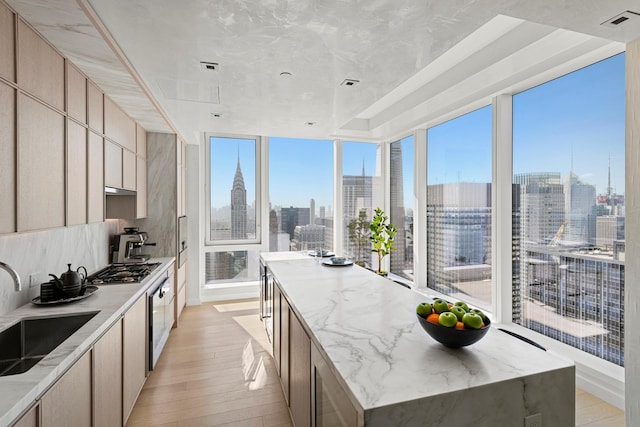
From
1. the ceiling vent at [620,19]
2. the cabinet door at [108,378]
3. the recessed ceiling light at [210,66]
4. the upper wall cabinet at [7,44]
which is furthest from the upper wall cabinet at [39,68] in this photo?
the ceiling vent at [620,19]

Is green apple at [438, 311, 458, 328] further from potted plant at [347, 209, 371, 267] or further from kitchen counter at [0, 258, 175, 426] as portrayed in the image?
potted plant at [347, 209, 371, 267]

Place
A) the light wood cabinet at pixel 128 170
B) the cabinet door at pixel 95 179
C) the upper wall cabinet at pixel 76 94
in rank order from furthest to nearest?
the light wood cabinet at pixel 128 170
the cabinet door at pixel 95 179
the upper wall cabinet at pixel 76 94

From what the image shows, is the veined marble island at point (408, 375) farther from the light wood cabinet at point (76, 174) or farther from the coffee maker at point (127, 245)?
the coffee maker at point (127, 245)

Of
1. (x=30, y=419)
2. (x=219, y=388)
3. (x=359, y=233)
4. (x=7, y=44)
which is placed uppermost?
(x=7, y=44)

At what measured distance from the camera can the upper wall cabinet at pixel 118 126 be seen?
101 inches

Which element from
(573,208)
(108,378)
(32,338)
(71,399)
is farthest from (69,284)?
(573,208)

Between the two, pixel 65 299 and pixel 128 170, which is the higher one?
pixel 128 170

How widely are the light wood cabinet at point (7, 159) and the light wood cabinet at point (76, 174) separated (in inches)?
19.4

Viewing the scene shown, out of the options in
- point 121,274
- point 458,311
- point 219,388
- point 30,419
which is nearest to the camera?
point 30,419

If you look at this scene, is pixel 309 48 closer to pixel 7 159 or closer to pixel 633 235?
pixel 7 159

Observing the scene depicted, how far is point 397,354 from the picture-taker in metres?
1.28

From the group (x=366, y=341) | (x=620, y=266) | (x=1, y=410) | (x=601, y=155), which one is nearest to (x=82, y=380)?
(x=1, y=410)

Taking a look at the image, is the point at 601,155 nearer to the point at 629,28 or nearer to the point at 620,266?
the point at 620,266

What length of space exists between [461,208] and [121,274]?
372 centimetres
